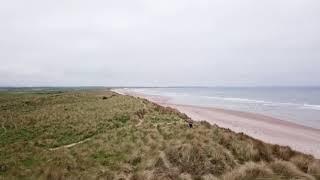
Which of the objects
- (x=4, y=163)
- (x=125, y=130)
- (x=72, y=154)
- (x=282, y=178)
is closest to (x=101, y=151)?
(x=72, y=154)

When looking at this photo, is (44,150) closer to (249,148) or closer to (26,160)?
(26,160)

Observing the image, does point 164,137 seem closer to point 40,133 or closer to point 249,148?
point 249,148

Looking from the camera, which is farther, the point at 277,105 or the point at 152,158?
the point at 277,105

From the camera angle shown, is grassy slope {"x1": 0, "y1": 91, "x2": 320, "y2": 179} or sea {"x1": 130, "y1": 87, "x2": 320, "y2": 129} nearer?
grassy slope {"x1": 0, "y1": 91, "x2": 320, "y2": 179}

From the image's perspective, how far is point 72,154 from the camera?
14.7m

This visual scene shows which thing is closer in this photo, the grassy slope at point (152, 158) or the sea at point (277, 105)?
the grassy slope at point (152, 158)

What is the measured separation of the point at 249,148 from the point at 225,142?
1375mm

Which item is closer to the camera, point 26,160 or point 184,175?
point 184,175

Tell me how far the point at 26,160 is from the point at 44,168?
2329 mm

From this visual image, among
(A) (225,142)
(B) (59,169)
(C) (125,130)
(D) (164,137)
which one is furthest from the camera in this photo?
(C) (125,130)

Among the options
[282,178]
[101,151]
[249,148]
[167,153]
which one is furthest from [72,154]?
[282,178]

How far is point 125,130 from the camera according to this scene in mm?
20281

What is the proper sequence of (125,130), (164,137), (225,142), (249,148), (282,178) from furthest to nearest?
(125,130), (164,137), (225,142), (249,148), (282,178)

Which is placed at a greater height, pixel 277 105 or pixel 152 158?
pixel 152 158
